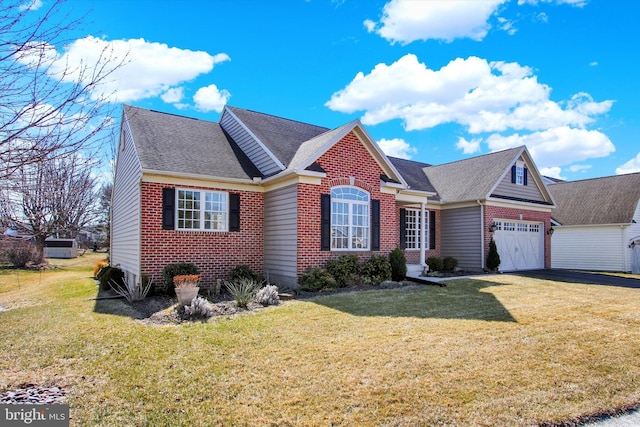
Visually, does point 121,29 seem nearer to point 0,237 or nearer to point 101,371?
point 0,237

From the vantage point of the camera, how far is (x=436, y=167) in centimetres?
2372

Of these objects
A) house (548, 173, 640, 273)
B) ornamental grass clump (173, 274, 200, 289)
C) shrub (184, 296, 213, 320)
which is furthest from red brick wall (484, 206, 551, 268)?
shrub (184, 296, 213, 320)

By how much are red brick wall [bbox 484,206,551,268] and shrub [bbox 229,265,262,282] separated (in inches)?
421

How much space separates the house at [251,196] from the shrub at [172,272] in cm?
37

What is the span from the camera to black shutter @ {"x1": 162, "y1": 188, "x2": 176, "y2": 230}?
1208cm

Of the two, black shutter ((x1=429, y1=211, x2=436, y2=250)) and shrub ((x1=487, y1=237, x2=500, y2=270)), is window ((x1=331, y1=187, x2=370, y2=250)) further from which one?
shrub ((x1=487, y1=237, x2=500, y2=270))

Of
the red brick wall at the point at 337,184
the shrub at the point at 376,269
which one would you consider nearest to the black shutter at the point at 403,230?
the red brick wall at the point at 337,184

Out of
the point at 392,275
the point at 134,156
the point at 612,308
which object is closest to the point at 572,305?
the point at 612,308

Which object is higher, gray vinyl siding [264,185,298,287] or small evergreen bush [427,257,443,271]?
gray vinyl siding [264,185,298,287]

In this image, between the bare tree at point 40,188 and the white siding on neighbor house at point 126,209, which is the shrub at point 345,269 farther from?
the bare tree at point 40,188

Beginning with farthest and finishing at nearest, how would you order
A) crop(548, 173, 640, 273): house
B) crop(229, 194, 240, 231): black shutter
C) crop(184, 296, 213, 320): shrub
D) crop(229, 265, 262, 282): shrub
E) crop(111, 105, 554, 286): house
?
crop(548, 173, 640, 273): house → crop(229, 194, 240, 231): black shutter → crop(229, 265, 262, 282): shrub → crop(111, 105, 554, 286): house → crop(184, 296, 213, 320): shrub

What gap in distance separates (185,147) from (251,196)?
2.86 meters

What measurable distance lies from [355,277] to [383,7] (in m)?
7.93

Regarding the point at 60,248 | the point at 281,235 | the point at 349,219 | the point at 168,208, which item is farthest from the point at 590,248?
the point at 60,248
